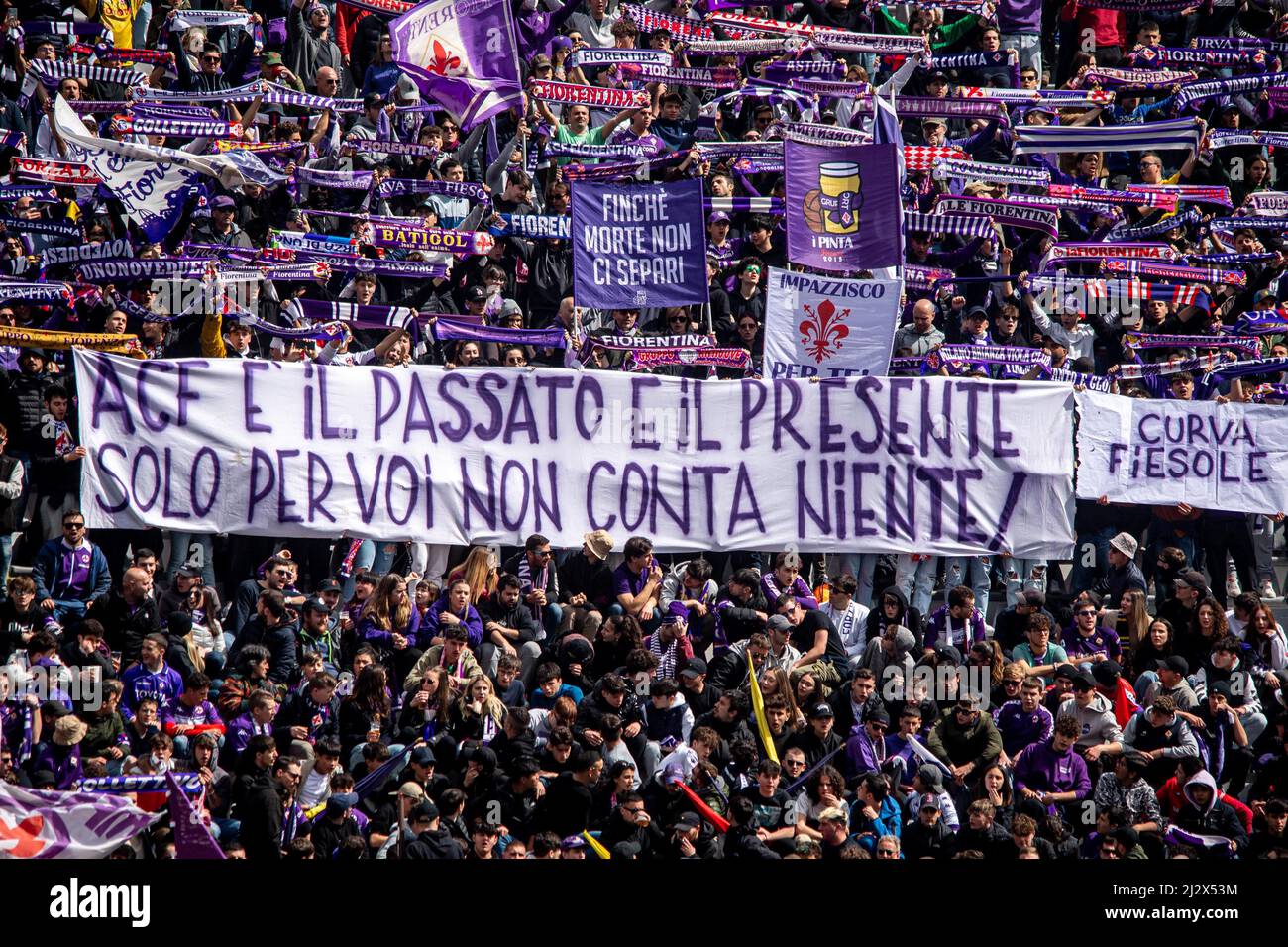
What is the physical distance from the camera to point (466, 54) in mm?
19328

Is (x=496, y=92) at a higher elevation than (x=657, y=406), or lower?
higher

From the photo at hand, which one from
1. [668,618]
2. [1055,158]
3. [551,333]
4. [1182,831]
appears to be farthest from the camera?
[1055,158]

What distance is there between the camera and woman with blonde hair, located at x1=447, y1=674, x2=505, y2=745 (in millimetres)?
14336

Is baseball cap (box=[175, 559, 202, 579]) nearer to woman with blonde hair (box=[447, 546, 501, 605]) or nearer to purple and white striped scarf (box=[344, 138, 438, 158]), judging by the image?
woman with blonde hair (box=[447, 546, 501, 605])

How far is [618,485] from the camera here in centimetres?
1661

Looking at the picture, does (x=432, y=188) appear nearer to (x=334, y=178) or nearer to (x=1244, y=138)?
(x=334, y=178)

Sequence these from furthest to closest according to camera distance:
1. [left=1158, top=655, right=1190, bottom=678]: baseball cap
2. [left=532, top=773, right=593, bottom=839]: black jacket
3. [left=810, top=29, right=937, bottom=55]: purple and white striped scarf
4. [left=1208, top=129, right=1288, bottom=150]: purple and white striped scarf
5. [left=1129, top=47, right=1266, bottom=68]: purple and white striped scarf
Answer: [left=1129, top=47, right=1266, bottom=68]: purple and white striped scarf, [left=810, top=29, right=937, bottom=55]: purple and white striped scarf, [left=1208, top=129, right=1288, bottom=150]: purple and white striped scarf, [left=1158, top=655, right=1190, bottom=678]: baseball cap, [left=532, top=773, right=593, bottom=839]: black jacket

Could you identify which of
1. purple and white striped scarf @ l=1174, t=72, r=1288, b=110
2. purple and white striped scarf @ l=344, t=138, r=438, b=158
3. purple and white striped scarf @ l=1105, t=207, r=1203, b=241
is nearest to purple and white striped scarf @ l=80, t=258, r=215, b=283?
purple and white striped scarf @ l=344, t=138, r=438, b=158

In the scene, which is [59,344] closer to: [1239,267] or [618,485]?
[618,485]

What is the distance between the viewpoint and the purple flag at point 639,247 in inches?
696

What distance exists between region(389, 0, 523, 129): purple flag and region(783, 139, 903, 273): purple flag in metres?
3.02

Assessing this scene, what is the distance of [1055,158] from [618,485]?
7.23m

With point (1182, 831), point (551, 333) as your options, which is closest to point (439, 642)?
point (551, 333)

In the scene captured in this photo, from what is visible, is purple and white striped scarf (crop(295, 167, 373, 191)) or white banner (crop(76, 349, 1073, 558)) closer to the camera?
white banner (crop(76, 349, 1073, 558))
